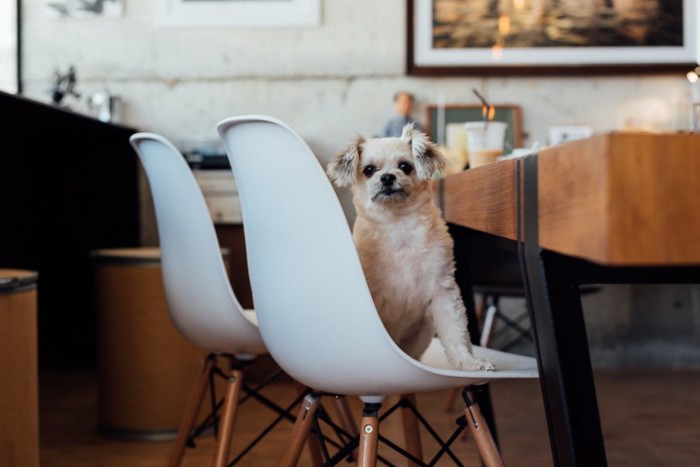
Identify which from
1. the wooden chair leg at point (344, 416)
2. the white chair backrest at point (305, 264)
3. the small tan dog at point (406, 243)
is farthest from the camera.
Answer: the wooden chair leg at point (344, 416)

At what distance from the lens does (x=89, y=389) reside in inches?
135

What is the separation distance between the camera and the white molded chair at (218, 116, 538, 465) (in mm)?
1125

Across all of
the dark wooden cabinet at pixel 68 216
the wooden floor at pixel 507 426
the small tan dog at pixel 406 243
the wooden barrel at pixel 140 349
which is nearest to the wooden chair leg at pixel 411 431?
the small tan dog at pixel 406 243

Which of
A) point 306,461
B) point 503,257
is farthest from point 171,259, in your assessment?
point 503,257

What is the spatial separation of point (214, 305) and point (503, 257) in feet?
4.91

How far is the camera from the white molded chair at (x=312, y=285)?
1.12 meters

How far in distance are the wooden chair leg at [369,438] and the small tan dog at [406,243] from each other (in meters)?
0.22

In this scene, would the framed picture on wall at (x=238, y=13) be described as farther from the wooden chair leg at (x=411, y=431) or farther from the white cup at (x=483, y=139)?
the wooden chair leg at (x=411, y=431)

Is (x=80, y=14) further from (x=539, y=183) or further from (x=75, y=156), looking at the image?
(x=539, y=183)

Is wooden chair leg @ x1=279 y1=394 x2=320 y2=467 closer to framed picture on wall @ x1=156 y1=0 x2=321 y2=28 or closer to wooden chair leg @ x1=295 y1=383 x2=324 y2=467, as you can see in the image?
wooden chair leg @ x1=295 y1=383 x2=324 y2=467

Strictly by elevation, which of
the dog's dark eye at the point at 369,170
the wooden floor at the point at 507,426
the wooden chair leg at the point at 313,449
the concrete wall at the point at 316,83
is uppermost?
the concrete wall at the point at 316,83

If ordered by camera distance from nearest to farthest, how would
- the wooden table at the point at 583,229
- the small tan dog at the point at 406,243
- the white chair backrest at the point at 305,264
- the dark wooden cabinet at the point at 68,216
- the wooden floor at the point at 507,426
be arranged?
the wooden table at the point at 583,229 < the white chair backrest at the point at 305,264 < the small tan dog at the point at 406,243 < the wooden floor at the point at 507,426 < the dark wooden cabinet at the point at 68,216

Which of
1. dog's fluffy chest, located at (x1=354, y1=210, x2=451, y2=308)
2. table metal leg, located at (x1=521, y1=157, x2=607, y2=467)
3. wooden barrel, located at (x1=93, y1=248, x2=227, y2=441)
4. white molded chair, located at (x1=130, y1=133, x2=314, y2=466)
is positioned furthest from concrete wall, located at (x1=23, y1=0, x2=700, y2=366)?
table metal leg, located at (x1=521, y1=157, x2=607, y2=467)

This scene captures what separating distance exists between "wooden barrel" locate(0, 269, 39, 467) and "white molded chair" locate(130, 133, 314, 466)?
0.32 m
